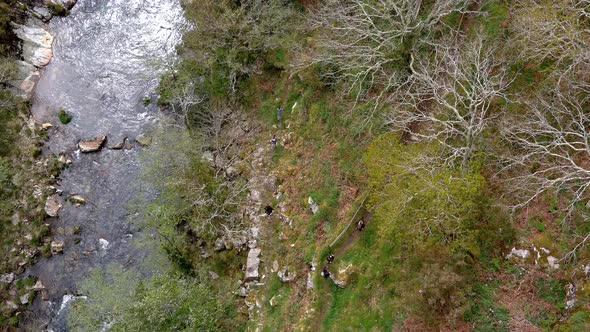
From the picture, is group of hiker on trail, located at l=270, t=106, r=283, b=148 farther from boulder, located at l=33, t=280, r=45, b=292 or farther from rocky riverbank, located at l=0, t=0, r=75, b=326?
boulder, located at l=33, t=280, r=45, b=292

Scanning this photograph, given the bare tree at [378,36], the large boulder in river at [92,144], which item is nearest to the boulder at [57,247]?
the large boulder in river at [92,144]

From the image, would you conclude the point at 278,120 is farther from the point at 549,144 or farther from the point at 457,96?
the point at 549,144

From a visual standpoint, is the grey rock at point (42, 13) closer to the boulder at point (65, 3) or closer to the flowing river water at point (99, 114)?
the flowing river water at point (99, 114)

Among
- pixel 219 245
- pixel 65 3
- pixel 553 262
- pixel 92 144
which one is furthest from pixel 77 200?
pixel 553 262

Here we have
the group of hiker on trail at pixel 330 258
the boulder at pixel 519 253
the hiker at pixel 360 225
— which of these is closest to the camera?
the boulder at pixel 519 253

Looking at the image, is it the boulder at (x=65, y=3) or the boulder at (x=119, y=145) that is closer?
the boulder at (x=119, y=145)

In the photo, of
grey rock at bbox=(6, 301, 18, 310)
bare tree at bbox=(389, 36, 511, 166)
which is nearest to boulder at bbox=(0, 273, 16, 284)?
grey rock at bbox=(6, 301, 18, 310)
